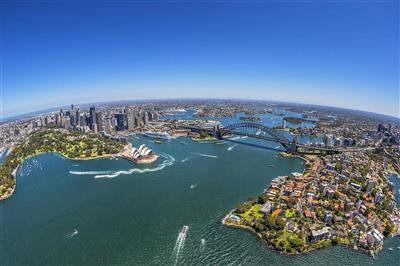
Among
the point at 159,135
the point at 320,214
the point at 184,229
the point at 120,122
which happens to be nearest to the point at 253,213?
the point at 320,214

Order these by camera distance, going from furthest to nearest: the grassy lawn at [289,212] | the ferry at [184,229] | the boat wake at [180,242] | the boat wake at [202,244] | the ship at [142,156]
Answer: the ship at [142,156] → the grassy lawn at [289,212] → the ferry at [184,229] → the boat wake at [202,244] → the boat wake at [180,242]

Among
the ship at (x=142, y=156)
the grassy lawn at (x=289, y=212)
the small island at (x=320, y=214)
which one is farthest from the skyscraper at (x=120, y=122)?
the grassy lawn at (x=289, y=212)

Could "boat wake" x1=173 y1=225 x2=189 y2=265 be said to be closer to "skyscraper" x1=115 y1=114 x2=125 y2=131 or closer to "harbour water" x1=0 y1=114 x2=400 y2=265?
"harbour water" x1=0 y1=114 x2=400 y2=265

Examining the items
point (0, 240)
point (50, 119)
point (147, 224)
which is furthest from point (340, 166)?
point (50, 119)

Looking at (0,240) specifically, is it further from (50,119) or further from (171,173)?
(50,119)

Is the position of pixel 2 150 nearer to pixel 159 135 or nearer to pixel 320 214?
pixel 159 135

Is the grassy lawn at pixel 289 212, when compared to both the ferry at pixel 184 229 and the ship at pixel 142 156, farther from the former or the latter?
the ship at pixel 142 156
